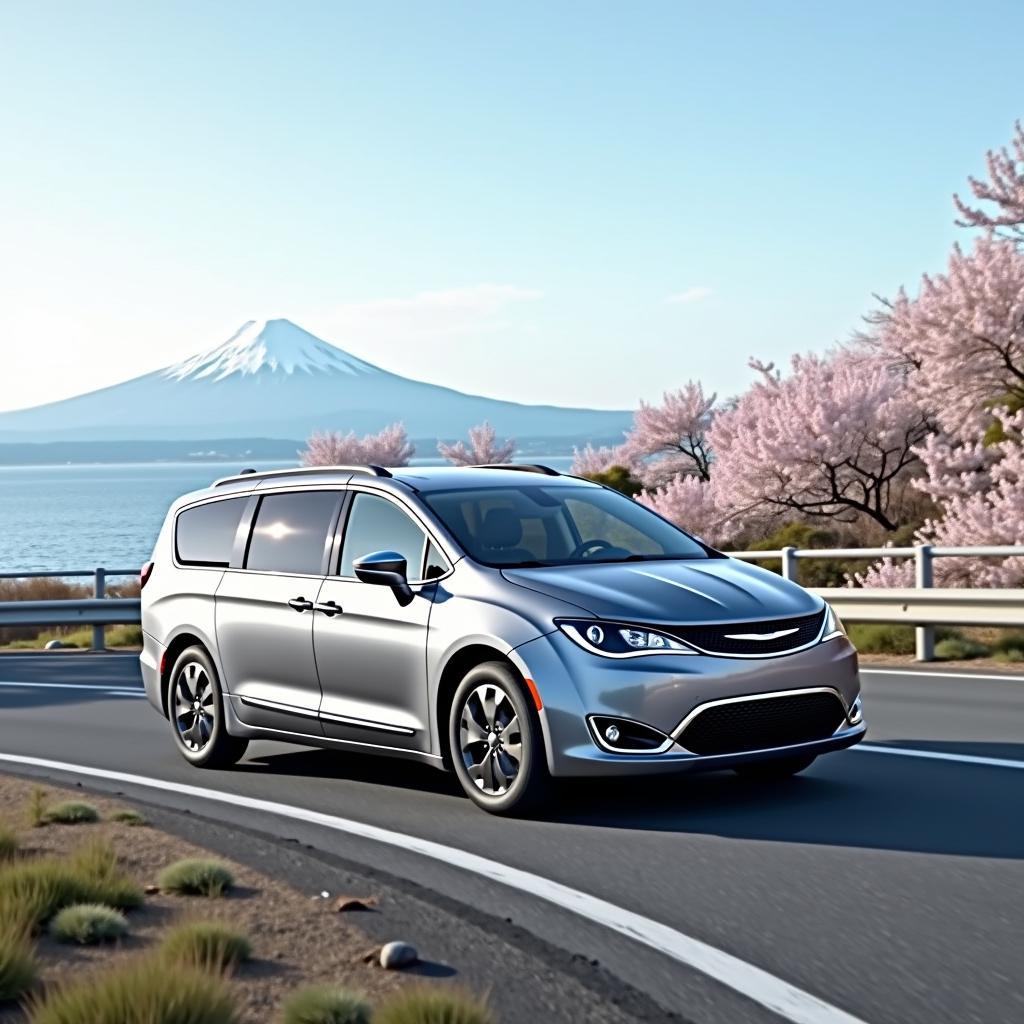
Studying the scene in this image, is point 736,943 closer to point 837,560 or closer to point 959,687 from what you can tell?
point 959,687

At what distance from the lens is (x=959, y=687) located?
42.6 ft

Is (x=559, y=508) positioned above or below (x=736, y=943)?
above

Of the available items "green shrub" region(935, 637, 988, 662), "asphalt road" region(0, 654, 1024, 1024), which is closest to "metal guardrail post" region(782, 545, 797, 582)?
"green shrub" region(935, 637, 988, 662)

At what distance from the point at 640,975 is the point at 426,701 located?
10.8 feet

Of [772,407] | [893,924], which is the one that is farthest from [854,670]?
[772,407]

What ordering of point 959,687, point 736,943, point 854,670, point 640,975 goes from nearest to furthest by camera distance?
point 640,975
point 736,943
point 854,670
point 959,687

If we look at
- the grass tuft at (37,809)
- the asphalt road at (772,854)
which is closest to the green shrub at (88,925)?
the asphalt road at (772,854)

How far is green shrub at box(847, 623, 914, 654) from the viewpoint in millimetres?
17219

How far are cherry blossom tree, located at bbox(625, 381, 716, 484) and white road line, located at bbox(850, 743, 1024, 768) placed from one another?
1871 inches

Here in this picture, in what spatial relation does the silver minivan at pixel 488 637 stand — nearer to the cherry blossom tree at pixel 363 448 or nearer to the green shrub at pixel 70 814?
the green shrub at pixel 70 814

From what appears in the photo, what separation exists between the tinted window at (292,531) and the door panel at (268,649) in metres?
0.09

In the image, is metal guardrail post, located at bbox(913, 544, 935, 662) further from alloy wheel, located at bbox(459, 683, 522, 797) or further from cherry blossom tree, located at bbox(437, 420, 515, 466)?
cherry blossom tree, located at bbox(437, 420, 515, 466)

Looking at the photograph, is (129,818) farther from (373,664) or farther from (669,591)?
(669,591)

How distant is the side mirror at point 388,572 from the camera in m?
8.28
